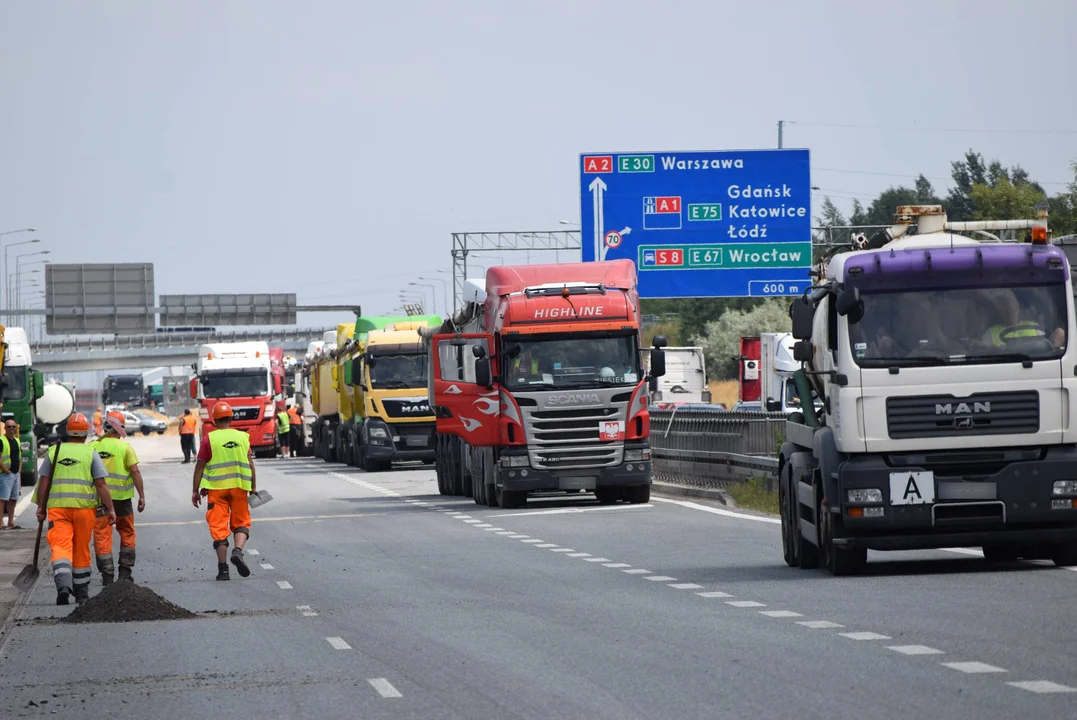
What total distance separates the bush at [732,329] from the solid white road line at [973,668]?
96.4m

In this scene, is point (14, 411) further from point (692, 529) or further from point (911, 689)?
point (911, 689)

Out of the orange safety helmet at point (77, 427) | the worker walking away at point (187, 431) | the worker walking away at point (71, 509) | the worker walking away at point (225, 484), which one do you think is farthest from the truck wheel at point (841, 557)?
Result: the worker walking away at point (187, 431)

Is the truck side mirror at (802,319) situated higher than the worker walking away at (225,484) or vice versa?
the truck side mirror at (802,319)

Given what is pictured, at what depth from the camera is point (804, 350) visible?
17375 mm

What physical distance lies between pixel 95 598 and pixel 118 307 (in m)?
71.5

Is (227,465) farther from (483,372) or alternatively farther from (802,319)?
(483,372)

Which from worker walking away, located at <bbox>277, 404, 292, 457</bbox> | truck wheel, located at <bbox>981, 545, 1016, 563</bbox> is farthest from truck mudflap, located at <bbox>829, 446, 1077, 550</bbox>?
worker walking away, located at <bbox>277, 404, 292, 457</bbox>

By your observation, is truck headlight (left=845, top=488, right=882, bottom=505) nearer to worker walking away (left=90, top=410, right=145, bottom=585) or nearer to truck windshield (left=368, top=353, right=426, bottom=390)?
worker walking away (left=90, top=410, right=145, bottom=585)

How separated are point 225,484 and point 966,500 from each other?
6.84 m

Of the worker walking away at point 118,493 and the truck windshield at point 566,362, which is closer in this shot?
the worker walking away at point 118,493

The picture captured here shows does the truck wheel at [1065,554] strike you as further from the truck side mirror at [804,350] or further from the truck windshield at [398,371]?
the truck windshield at [398,371]

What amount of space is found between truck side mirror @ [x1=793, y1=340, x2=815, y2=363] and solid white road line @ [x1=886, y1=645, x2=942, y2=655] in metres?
5.94

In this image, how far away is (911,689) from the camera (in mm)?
9797

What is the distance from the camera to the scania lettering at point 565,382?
29.3 metres
